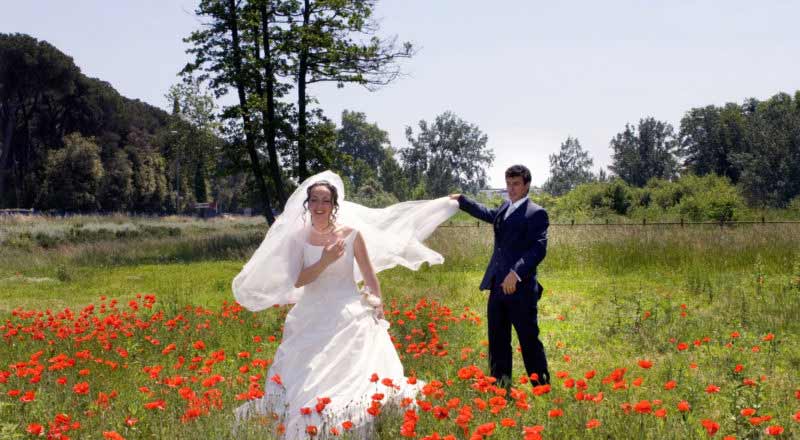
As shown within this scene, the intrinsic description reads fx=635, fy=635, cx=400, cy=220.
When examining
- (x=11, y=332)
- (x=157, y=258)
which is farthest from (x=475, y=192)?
(x=11, y=332)

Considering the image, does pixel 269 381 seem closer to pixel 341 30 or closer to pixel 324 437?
pixel 324 437

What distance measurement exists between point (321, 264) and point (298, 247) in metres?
0.32

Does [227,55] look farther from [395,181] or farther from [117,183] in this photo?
[395,181]

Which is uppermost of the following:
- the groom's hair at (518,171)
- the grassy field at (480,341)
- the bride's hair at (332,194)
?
the groom's hair at (518,171)

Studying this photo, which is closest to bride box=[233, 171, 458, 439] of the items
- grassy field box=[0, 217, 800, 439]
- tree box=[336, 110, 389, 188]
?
grassy field box=[0, 217, 800, 439]

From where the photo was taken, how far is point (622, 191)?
5638 centimetres

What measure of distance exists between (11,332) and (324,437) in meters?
4.62

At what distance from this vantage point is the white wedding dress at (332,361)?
4508 mm

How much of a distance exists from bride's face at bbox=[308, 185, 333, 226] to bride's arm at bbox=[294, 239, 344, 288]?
0.90ft

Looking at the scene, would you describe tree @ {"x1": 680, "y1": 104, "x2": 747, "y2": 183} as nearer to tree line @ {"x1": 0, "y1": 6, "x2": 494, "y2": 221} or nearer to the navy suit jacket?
tree line @ {"x1": 0, "y1": 6, "x2": 494, "y2": 221}

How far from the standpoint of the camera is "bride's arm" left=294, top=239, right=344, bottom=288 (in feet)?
17.0

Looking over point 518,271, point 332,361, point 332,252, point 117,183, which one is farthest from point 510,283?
point 117,183

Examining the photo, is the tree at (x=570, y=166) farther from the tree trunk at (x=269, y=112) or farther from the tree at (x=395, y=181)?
the tree trunk at (x=269, y=112)

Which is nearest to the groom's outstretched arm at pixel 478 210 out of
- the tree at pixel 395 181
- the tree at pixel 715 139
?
the tree at pixel 715 139
